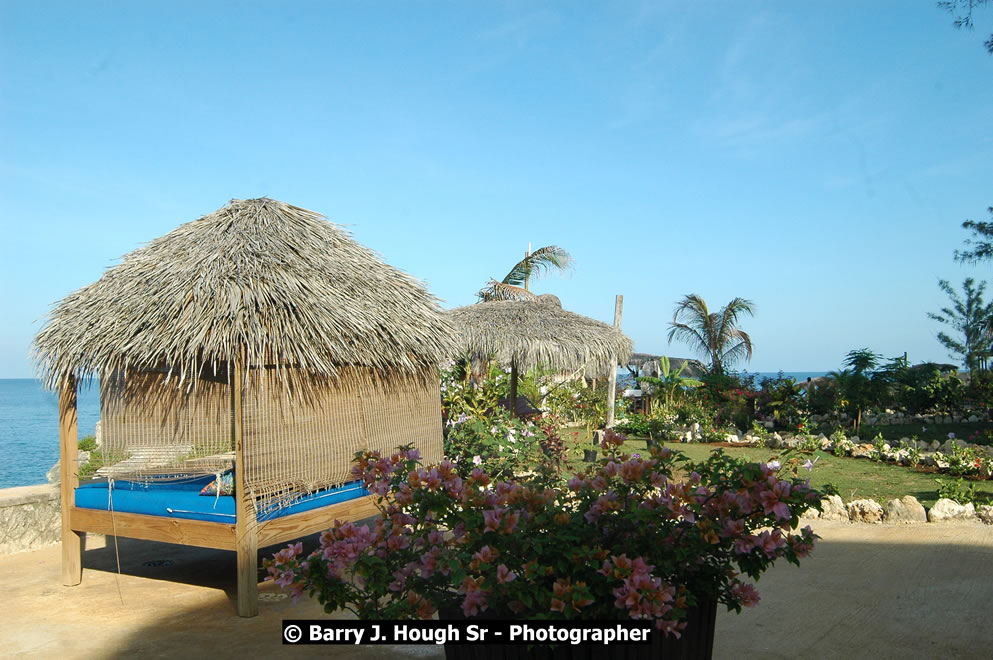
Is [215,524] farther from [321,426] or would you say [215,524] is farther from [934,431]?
[934,431]

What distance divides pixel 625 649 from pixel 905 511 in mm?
5489

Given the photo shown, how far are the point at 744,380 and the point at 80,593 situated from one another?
14.7m

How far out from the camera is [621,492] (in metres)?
2.53

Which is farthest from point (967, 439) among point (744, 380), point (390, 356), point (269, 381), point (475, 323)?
point (269, 381)

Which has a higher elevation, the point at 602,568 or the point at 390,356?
the point at 390,356

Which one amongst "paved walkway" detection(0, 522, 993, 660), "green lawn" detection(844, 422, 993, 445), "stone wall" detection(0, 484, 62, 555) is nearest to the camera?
"paved walkway" detection(0, 522, 993, 660)

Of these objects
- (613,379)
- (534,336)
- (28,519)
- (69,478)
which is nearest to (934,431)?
(613,379)

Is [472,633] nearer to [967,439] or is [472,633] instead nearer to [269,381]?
[269,381]

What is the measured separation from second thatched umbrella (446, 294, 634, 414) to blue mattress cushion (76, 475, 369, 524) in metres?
5.68

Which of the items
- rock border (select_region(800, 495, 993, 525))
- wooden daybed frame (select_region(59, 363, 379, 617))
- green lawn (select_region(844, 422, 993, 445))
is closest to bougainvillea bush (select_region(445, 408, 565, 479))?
wooden daybed frame (select_region(59, 363, 379, 617))

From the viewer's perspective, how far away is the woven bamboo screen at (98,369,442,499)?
4.65 meters

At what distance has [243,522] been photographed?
4457mm

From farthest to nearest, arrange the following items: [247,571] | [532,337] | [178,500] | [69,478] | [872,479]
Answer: [532,337] → [872,479] → [69,478] → [178,500] → [247,571]

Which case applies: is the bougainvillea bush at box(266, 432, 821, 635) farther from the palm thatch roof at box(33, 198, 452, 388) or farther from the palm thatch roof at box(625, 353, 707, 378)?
the palm thatch roof at box(625, 353, 707, 378)
